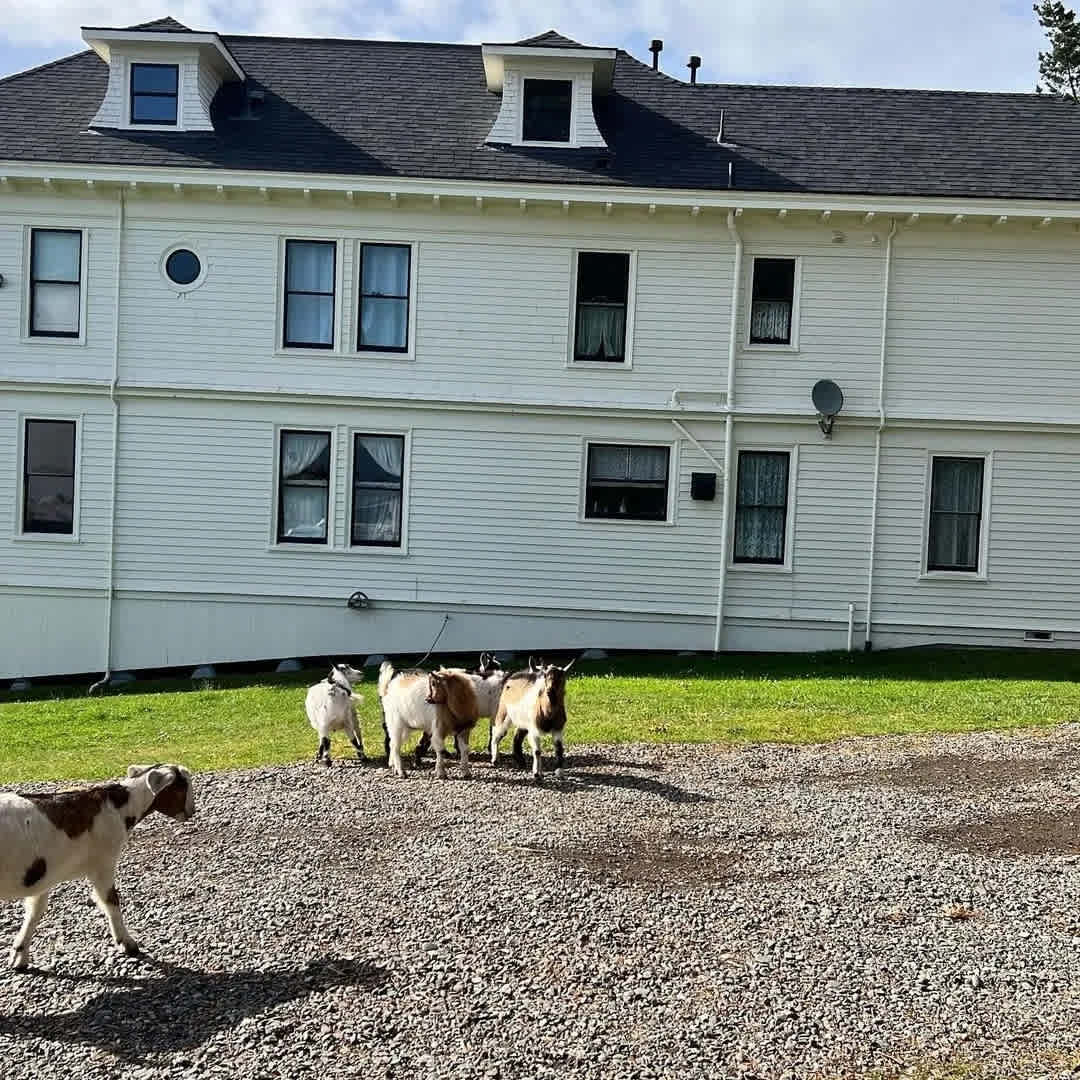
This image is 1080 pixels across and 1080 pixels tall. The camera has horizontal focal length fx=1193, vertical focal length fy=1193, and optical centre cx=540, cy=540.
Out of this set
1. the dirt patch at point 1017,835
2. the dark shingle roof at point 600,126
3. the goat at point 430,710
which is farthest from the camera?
the dark shingle roof at point 600,126

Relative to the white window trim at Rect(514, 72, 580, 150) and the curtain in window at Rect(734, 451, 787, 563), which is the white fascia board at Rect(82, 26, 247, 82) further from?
the curtain in window at Rect(734, 451, 787, 563)

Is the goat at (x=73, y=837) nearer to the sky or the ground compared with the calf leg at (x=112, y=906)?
nearer to the sky

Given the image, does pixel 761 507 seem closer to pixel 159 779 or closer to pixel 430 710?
pixel 430 710

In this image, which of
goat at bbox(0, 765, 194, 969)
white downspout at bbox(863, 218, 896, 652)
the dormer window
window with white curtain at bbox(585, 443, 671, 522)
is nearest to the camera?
goat at bbox(0, 765, 194, 969)

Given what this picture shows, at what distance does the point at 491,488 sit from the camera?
61.4ft

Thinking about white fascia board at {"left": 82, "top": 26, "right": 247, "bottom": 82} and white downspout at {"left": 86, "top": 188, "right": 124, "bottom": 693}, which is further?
white fascia board at {"left": 82, "top": 26, "right": 247, "bottom": 82}

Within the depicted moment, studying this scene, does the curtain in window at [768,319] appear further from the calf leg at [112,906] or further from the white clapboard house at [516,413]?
the calf leg at [112,906]

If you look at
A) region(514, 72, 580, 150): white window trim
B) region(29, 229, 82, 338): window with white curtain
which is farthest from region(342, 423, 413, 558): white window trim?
region(514, 72, 580, 150): white window trim

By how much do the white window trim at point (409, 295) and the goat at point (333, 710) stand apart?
29.6 feet

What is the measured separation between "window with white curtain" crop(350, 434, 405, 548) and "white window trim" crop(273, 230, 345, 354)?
4.95 feet

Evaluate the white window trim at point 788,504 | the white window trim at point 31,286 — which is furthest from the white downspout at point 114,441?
the white window trim at point 788,504

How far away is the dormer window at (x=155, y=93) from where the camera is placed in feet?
63.8

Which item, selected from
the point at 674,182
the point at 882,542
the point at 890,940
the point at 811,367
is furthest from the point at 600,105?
the point at 890,940

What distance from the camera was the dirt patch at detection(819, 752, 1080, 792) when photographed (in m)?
9.87
